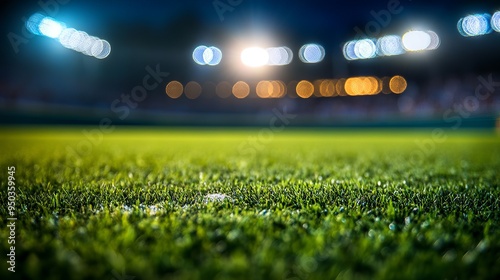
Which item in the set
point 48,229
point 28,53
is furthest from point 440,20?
point 28,53

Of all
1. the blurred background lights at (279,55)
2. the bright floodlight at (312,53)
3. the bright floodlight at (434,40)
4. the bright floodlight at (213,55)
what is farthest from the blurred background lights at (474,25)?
the bright floodlight at (213,55)

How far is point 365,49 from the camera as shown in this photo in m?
33.2

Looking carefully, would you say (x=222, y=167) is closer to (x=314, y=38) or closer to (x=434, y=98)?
(x=434, y=98)

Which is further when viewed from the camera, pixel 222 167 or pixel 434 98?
pixel 434 98

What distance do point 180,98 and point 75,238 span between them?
37.5m

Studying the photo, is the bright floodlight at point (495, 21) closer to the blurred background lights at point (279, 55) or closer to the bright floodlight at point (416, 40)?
the bright floodlight at point (416, 40)

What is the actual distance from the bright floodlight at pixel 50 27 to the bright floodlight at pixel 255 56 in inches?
705

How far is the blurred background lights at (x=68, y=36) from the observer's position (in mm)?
26297

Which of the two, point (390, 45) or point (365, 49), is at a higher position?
point (365, 49)

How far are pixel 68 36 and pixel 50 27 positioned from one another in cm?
226

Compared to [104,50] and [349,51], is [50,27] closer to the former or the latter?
[104,50]

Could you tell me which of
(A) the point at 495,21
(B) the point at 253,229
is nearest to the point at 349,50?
(A) the point at 495,21

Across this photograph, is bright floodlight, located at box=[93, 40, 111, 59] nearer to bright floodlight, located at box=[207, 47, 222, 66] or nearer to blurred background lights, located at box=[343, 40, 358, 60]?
bright floodlight, located at box=[207, 47, 222, 66]

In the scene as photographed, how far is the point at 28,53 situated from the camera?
97.5 ft
